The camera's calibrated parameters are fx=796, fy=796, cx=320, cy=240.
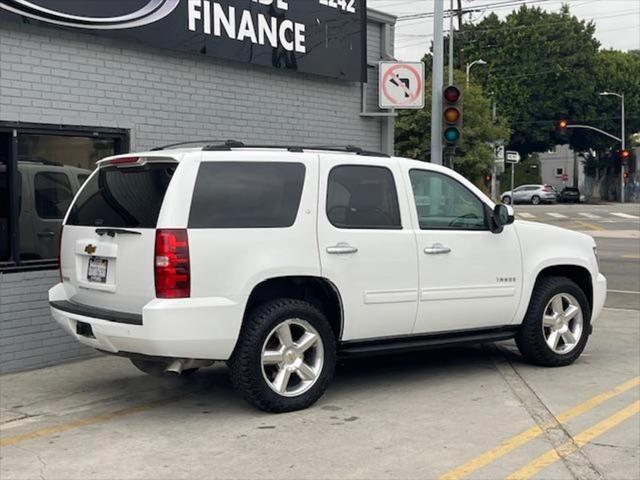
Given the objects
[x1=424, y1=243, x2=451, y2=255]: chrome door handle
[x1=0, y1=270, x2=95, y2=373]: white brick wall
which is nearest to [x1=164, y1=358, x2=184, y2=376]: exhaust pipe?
[x1=424, y1=243, x2=451, y2=255]: chrome door handle

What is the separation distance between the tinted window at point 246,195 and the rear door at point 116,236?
0.27 meters

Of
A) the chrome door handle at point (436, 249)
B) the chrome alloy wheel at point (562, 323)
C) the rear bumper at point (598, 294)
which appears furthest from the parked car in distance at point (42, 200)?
the rear bumper at point (598, 294)

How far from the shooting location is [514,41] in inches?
2400

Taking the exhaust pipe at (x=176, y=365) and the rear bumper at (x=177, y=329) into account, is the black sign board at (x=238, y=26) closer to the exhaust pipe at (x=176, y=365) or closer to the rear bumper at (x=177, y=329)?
the rear bumper at (x=177, y=329)

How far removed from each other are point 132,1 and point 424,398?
485 cm

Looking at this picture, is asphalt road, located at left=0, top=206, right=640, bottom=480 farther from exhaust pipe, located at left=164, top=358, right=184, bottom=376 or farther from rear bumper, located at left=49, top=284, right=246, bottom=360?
rear bumper, located at left=49, top=284, right=246, bottom=360

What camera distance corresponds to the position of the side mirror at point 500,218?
6.88 m

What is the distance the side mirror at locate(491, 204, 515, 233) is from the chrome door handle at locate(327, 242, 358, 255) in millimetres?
1505

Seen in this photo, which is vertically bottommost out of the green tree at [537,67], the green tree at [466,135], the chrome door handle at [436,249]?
the chrome door handle at [436,249]

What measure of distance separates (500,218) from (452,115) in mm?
4770

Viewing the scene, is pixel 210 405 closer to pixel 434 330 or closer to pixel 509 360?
pixel 434 330

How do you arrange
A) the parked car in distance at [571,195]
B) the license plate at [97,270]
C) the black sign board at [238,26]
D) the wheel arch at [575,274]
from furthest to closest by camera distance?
the parked car in distance at [571,195], the black sign board at [238,26], the wheel arch at [575,274], the license plate at [97,270]

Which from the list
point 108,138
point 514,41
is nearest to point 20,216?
point 108,138

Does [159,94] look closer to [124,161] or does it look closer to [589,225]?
[124,161]
